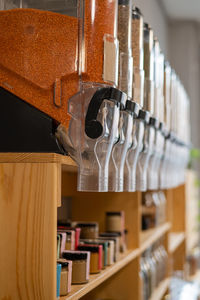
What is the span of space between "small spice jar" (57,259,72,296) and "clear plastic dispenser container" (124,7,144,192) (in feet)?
0.97

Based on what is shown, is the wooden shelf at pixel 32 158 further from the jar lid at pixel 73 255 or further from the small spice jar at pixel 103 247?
Answer: the small spice jar at pixel 103 247

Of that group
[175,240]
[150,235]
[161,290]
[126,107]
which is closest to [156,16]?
[175,240]

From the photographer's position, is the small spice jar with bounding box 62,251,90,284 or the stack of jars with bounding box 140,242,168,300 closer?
the small spice jar with bounding box 62,251,90,284

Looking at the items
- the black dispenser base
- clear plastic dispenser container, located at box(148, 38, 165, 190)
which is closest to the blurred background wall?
clear plastic dispenser container, located at box(148, 38, 165, 190)

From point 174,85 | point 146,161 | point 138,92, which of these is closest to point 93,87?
point 138,92

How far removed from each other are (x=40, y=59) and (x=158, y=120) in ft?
2.39

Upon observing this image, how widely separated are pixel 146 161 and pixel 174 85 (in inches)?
36.2

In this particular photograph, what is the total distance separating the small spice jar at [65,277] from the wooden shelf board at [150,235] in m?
0.93

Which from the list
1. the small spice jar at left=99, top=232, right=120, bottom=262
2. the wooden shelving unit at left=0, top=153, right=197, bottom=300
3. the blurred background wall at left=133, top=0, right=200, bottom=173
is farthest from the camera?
the blurred background wall at left=133, top=0, right=200, bottom=173

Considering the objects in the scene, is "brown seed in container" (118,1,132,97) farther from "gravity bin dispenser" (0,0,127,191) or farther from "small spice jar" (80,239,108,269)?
"small spice jar" (80,239,108,269)

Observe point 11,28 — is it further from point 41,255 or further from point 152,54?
point 152,54

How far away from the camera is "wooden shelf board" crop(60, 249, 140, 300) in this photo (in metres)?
1.32

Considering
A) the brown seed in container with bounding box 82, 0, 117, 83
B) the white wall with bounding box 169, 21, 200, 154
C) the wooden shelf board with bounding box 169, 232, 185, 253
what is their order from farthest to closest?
the white wall with bounding box 169, 21, 200, 154, the wooden shelf board with bounding box 169, 232, 185, 253, the brown seed in container with bounding box 82, 0, 117, 83

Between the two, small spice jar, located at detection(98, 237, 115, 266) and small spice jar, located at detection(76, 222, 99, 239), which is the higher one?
small spice jar, located at detection(76, 222, 99, 239)
